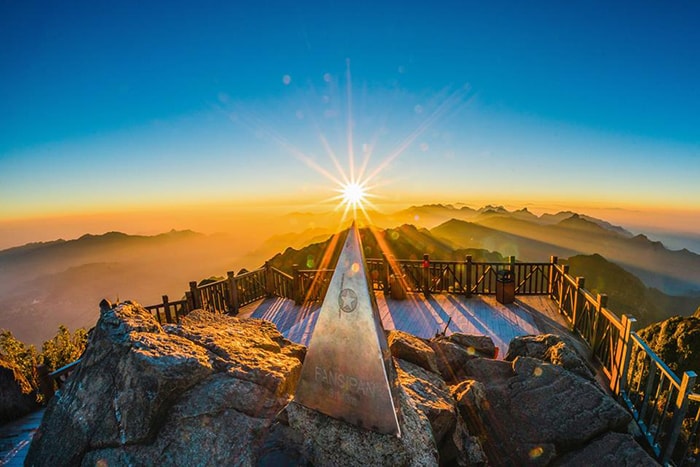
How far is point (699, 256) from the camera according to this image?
117125 millimetres

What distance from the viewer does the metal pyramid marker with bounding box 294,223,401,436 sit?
3109 millimetres

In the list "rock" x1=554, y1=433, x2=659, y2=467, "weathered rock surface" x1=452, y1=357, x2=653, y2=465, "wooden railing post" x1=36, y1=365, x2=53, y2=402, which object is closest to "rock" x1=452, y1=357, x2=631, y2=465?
"weathered rock surface" x1=452, y1=357, x2=653, y2=465

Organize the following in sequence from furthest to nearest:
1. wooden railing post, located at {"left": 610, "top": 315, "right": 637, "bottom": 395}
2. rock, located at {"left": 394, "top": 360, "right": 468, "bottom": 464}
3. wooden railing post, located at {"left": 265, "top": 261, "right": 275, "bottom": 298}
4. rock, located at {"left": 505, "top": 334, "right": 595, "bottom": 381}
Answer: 1. wooden railing post, located at {"left": 265, "top": 261, "right": 275, "bottom": 298}
2. wooden railing post, located at {"left": 610, "top": 315, "right": 637, "bottom": 395}
3. rock, located at {"left": 505, "top": 334, "right": 595, "bottom": 381}
4. rock, located at {"left": 394, "top": 360, "right": 468, "bottom": 464}

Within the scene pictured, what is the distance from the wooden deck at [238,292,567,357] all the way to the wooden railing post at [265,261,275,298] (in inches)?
16.9

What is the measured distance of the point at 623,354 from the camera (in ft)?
20.6

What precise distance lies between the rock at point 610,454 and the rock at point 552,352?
4.36ft

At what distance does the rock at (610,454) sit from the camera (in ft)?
13.0

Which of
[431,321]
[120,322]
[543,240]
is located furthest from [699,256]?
[120,322]

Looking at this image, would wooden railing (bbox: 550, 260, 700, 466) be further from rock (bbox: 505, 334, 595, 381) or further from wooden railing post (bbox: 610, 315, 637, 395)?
rock (bbox: 505, 334, 595, 381)

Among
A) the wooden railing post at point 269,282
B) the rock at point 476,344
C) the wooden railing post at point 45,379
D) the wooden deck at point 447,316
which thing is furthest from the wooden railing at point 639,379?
the wooden railing post at point 269,282

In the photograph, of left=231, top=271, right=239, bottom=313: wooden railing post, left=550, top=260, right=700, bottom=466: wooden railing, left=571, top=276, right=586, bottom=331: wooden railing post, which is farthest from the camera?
left=231, top=271, right=239, bottom=313: wooden railing post

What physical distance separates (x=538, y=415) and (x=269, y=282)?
33.1 ft

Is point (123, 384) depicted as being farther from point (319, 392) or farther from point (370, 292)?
point (370, 292)

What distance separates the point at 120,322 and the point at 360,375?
107 inches
